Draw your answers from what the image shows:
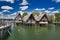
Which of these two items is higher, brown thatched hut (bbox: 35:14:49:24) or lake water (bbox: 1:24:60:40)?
brown thatched hut (bbox: 35:14:49:24)

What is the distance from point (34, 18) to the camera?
149 feet

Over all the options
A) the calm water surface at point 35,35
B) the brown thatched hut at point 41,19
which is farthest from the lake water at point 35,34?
the brown thatched hut at point 41,19

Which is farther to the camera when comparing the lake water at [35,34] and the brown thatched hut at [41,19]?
the brown thatched hut at [41,19]

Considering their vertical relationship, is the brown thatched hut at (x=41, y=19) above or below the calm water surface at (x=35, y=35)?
above

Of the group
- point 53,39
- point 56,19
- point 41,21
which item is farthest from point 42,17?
point 53,39

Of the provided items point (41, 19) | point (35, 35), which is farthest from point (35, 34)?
point (41, 19)

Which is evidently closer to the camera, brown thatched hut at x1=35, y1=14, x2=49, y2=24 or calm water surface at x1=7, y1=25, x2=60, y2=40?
calm water surface at x1=7, y1=25, x2=60, y2=40

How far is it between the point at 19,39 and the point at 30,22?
2778 cm

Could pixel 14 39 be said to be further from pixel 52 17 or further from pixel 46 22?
pixel 52 17

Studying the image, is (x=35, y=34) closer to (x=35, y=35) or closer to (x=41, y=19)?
(x=35, y=35)

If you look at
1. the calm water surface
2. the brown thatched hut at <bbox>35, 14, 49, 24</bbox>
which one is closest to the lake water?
the calm water surface

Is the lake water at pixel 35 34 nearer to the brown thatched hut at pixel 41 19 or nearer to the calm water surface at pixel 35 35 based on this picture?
the calm water surface at pixel 35 35

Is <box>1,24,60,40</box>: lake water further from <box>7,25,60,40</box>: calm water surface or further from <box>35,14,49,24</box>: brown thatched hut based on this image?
<box>35,14,49,24</box>: brown thatched hut

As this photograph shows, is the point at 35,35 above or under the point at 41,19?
under
